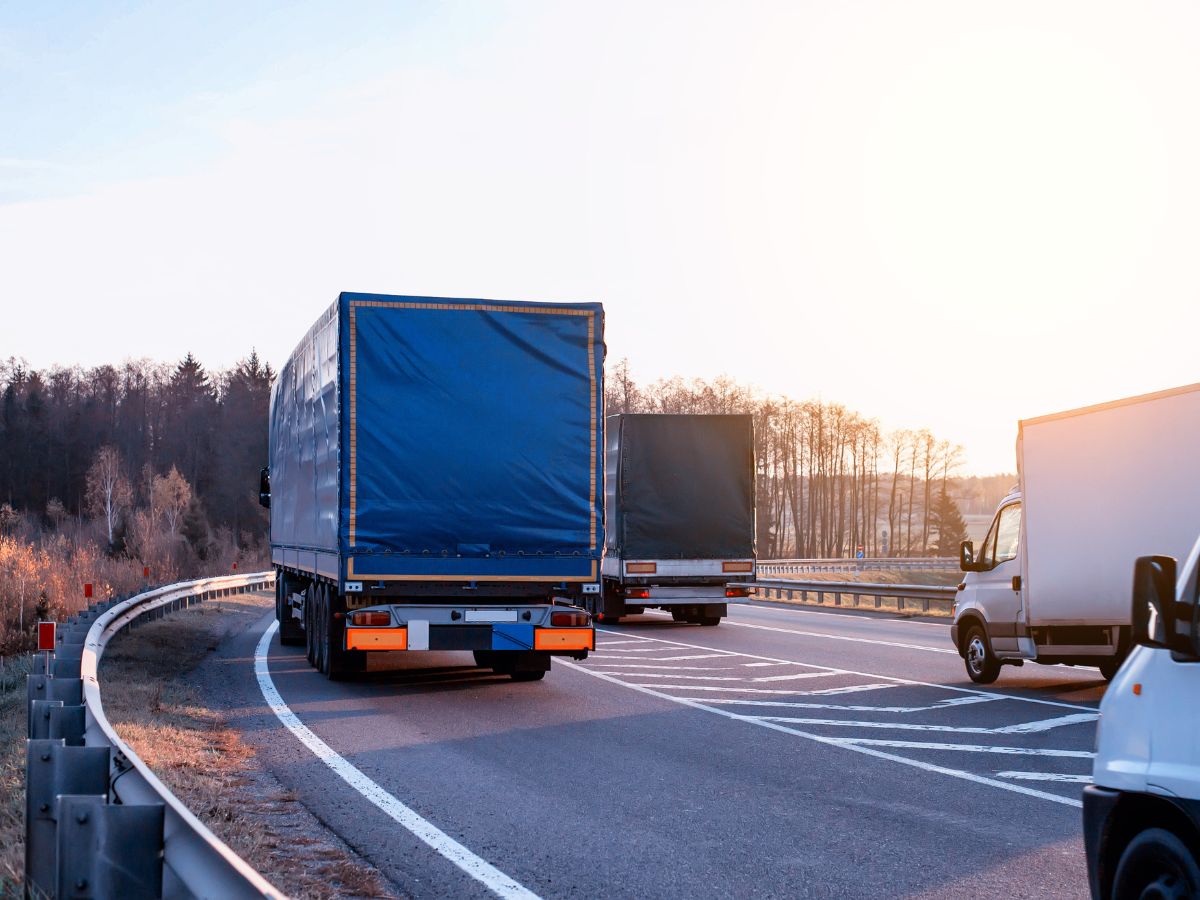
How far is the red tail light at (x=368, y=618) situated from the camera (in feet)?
43.7

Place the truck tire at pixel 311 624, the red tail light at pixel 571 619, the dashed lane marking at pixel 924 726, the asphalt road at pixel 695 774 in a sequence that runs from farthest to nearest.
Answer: the truck tire at pixel 311 624
the red tail light at pixel 571 619
the dashed lane marking at pixel 924 726
the asphalt road at pixel 695 774

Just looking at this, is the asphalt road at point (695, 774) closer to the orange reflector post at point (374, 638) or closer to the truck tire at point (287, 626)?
the orange reflector post at point (374, 638)

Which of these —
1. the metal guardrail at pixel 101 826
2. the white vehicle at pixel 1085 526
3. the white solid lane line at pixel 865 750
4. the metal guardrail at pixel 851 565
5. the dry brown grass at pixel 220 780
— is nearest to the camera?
the metal guardrail at pixel 101 826

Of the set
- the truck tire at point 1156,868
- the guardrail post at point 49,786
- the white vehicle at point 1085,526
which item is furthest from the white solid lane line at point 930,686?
the guardrail post at point 49,786

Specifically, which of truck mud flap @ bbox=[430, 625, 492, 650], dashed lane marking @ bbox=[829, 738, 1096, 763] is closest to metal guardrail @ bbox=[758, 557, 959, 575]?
truck mud flap @ bbox=[430, 625, 492, 650]

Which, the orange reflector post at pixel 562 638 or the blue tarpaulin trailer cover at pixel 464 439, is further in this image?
the orange reflector post at pixel 562 638

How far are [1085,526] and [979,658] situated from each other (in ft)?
8.08

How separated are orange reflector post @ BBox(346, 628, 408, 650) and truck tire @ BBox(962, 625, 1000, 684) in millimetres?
6526

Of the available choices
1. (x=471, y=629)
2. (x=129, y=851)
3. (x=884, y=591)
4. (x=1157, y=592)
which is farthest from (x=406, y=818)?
(x=884, y=591)

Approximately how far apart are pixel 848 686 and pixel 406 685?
Answer: 492cm

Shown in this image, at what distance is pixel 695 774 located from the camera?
911cm

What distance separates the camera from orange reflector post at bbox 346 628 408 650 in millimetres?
13258

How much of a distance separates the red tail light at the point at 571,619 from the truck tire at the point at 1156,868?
9.35 metres

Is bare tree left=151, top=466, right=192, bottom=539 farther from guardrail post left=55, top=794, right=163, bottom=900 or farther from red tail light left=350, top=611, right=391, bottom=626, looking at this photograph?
guardrail post left=55, top=794, right=163, bottom=900
